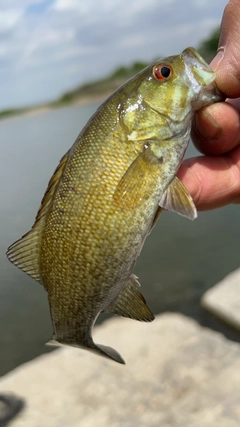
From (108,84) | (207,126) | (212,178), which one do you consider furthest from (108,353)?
(108,84)

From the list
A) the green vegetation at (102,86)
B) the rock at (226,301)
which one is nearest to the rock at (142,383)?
the rock at (226,301)

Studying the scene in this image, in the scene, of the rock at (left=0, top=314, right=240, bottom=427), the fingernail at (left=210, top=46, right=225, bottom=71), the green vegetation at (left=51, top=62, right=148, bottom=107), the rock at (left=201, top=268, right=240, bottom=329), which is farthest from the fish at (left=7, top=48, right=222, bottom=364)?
the green vegetation at (left=51, top=62, right=148, bottom=107)

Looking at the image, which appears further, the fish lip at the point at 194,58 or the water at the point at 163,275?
the water at the point at 163,275

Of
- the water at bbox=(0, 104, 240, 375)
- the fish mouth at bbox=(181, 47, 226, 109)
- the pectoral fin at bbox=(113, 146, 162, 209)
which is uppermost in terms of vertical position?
the fish mouth at bbox=(181, 47, 226, 109)

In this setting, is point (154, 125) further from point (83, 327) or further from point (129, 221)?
point (83, 327)

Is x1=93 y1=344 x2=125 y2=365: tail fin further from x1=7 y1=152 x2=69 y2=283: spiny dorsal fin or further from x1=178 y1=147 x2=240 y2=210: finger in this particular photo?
x1=178 y1=147 x2=240 y2=210: finger

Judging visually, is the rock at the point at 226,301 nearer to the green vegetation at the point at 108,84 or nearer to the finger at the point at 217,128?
the finger at the point at 217,128
